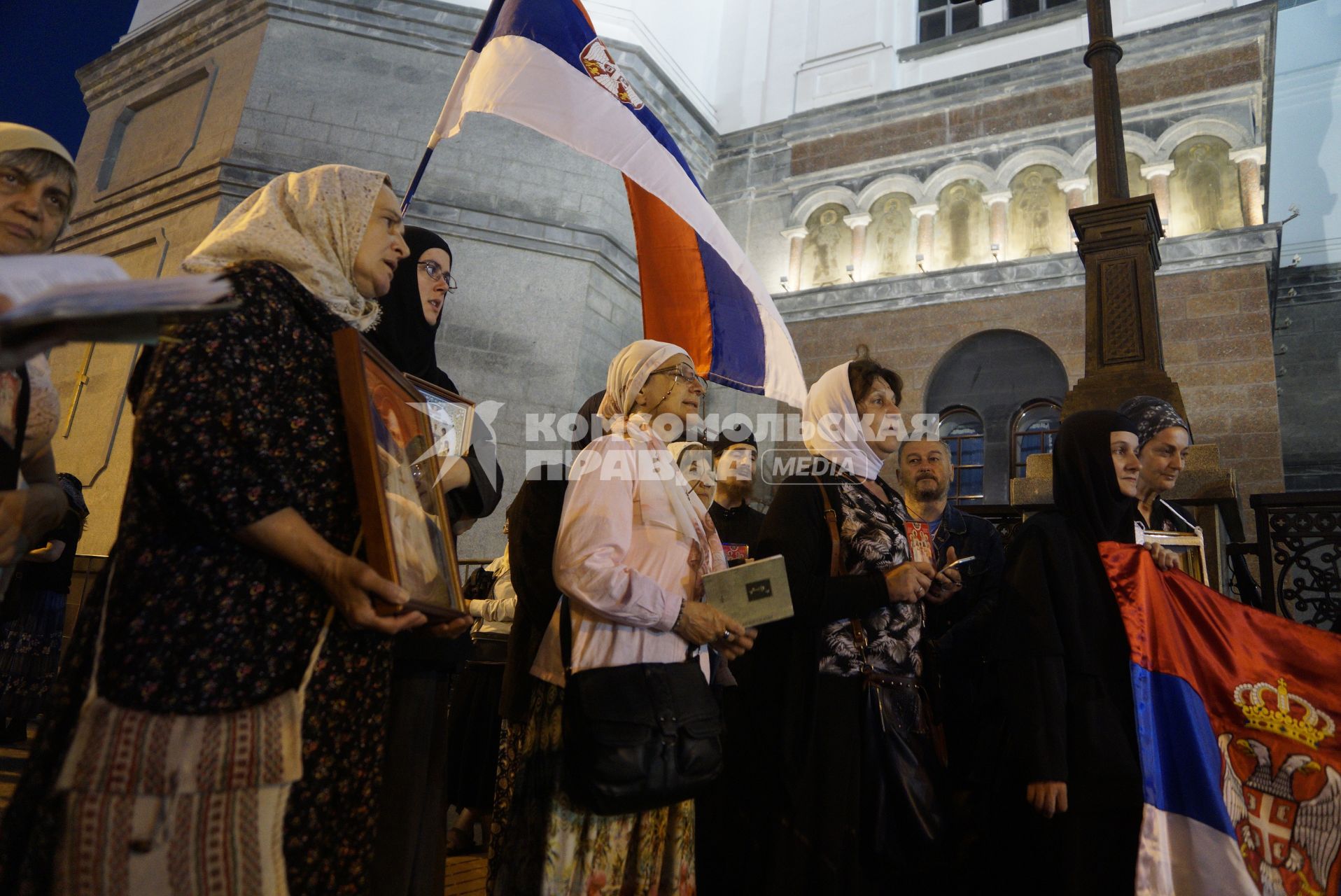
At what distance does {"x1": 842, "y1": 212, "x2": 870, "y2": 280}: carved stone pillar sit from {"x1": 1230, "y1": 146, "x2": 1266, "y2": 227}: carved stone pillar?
166 inches

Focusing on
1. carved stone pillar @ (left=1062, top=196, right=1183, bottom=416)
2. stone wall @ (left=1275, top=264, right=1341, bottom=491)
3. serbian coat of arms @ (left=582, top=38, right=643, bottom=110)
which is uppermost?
stone wall @ (left=1275, top=264, right=1341, bottom=491)

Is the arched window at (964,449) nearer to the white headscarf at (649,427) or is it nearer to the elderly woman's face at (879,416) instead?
the elderly woman's face at (879,416)

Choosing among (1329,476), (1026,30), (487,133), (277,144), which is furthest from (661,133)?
(1329,476)

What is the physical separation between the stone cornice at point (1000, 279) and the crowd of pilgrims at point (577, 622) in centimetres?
694

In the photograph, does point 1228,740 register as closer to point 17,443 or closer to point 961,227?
point 17,443

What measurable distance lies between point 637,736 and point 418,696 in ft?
1.75

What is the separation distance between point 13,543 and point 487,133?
30.4 ft

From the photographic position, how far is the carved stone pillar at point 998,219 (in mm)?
10156

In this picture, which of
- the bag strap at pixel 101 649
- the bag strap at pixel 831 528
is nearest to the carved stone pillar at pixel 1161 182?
the bag strap at pixel 831 528

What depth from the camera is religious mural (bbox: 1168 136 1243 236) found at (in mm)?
9117

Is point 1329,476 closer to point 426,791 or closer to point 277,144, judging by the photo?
point 426,791

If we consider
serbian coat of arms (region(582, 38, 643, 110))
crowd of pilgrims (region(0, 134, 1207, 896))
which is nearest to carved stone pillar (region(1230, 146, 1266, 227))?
crowd of pilgrims (region(0, 134, 1207, 896))

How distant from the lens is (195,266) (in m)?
1.56

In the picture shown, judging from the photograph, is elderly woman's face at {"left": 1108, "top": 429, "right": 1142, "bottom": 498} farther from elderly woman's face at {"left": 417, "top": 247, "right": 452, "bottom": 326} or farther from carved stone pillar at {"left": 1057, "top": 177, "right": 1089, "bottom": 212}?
carved stone pillar at {"left": 1057, "top": 177, "right": 1089, "bottom": 212}
